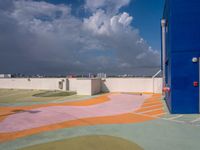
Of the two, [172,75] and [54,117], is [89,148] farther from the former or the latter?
[172,75]

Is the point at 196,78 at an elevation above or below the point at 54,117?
above

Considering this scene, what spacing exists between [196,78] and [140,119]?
337 centimetres

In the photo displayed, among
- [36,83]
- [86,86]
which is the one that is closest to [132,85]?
[86,86]

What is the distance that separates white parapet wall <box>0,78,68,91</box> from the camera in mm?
20234

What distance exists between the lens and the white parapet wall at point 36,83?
20234 millimetres

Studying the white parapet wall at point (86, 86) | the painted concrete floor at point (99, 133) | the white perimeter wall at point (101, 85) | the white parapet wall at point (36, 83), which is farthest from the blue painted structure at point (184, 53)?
the white parapet wall at point (36, 83)

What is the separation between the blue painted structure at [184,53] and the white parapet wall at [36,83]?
13347mm

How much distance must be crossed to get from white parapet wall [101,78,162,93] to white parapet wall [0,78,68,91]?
4.64 metres

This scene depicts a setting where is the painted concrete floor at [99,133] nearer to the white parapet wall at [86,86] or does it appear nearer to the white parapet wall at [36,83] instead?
the white parapet wall at [86,86]

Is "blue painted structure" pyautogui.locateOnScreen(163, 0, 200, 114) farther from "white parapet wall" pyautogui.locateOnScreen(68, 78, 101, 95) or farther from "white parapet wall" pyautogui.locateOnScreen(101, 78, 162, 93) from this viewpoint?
"white parapet wall" pyautogui.locateOnScreen(68, 78, 101, 95)

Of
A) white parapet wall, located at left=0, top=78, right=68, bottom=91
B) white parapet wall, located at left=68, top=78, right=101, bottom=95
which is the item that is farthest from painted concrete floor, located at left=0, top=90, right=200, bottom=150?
white parapet wall, located at left=0, top=78, right=68, bottom=91

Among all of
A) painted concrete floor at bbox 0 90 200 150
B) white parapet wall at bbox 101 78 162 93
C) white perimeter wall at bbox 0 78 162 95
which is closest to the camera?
painted concrete floor at bbox 0 90 200 150

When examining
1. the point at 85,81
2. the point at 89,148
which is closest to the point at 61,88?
the point at 85,81

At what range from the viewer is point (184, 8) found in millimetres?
8328
